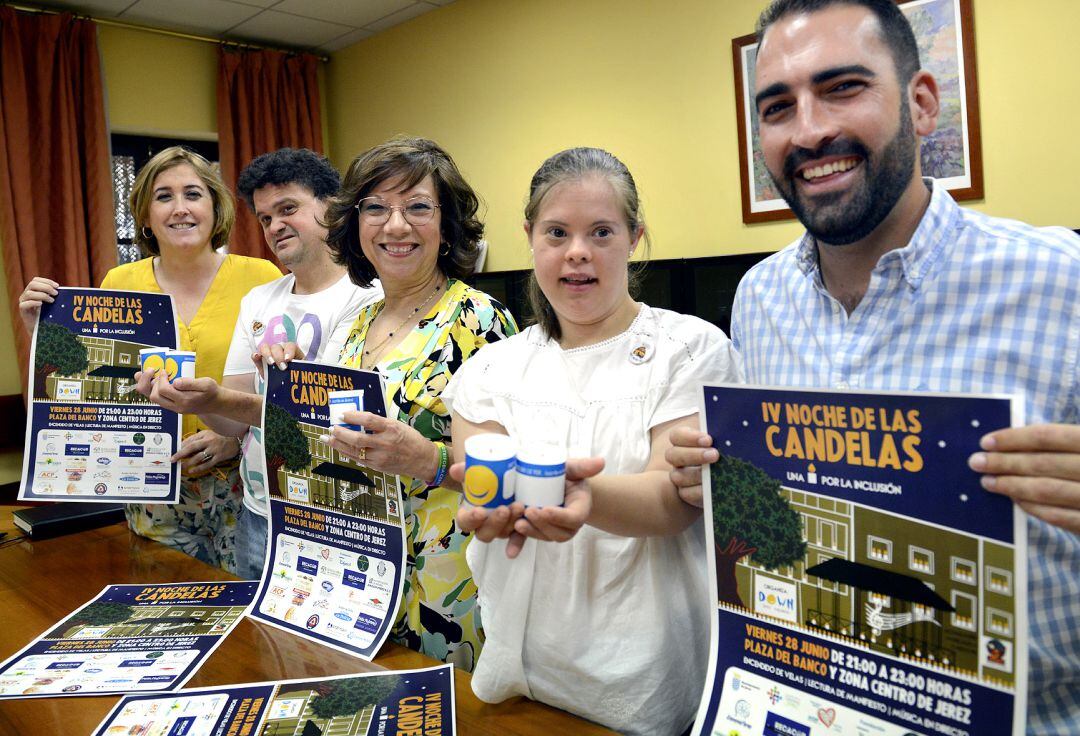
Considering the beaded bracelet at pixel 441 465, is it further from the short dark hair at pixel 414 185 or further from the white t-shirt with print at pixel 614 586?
the short dark hair at pixel 414 185

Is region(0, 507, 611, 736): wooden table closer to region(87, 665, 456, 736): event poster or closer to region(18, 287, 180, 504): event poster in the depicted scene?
region(87, 665, 456, 736): event poster

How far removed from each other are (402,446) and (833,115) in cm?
88

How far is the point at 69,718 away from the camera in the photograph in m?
1.25

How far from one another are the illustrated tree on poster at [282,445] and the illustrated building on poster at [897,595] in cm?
97

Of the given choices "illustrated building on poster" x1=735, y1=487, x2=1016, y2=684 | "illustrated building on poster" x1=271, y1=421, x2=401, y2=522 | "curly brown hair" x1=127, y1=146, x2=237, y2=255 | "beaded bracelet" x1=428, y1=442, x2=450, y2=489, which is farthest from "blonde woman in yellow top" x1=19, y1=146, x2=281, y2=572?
"illustrated building on poster" x1=735, y1=487, x2=1016, y2=684

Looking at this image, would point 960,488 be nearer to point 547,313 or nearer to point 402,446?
point 547,313

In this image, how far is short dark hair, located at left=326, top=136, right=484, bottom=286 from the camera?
173cm

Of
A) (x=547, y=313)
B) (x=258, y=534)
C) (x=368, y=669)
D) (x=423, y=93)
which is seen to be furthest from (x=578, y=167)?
(x=423, y=93)

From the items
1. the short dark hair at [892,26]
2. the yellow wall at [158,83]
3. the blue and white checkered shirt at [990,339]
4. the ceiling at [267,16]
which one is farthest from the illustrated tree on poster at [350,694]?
the yellow wall at [158,83]

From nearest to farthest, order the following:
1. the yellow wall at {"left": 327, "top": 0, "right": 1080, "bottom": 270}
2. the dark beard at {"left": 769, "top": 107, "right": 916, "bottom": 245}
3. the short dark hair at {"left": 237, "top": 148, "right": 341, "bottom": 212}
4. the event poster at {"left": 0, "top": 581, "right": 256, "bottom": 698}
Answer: the dark beard at {"left": 769, "top": 107, "right": 916, "bottom": 245} < the event poster at {"left": 0, "top": 581, "right": 256, "bottom": 698} < the short dark hair at {"left": 237, "top": 148, "right": 341, "bottom": 212} < the yellow wall at {"left": 327, "top": 0, "right": 1080, "bottom": 270}

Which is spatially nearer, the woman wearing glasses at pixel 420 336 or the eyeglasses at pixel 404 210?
the woman wearing glasses at pixel 420 336

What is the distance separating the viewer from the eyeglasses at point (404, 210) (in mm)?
1725

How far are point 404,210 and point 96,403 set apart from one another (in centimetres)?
104

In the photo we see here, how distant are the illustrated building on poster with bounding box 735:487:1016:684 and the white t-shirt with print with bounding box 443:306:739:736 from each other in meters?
0.26
